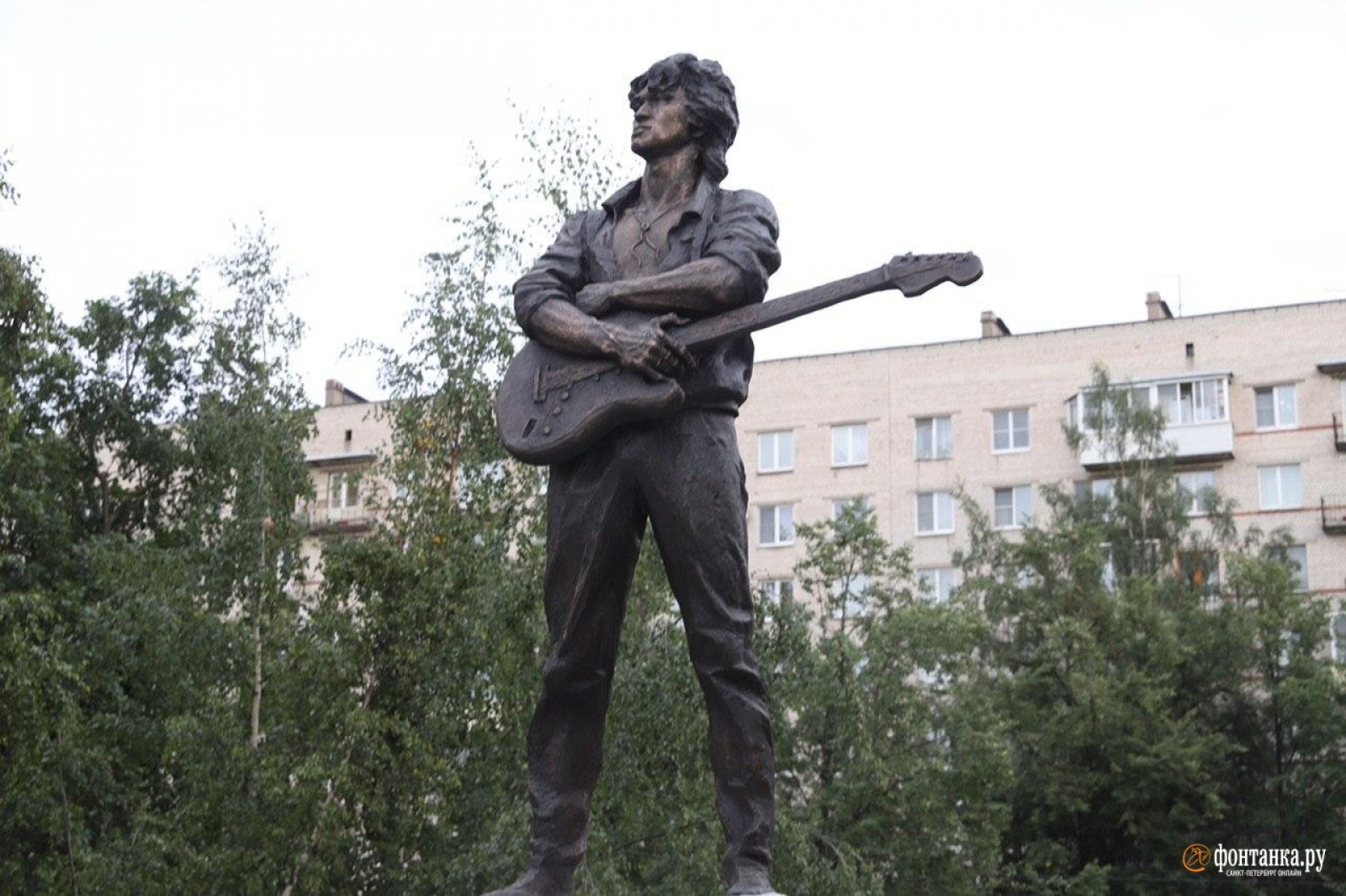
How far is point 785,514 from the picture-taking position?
47188 millimetres

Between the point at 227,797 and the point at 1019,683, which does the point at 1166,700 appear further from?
the point at 227,797

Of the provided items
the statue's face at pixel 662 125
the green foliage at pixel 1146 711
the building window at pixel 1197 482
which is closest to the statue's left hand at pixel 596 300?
the statue's face at pixel 662 125

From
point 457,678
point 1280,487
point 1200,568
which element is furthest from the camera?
point 1280,487

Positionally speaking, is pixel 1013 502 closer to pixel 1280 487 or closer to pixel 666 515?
pixel 1280 487

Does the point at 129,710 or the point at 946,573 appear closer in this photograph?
the point at 129,710

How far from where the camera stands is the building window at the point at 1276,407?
143 ft

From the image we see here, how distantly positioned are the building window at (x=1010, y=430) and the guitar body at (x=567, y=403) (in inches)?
1573

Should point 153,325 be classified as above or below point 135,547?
above

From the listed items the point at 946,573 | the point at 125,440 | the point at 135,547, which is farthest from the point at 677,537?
the point at 946,573

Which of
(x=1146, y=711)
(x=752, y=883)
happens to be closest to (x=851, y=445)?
(x=1146, y=711)

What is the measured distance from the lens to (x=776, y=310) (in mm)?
6180

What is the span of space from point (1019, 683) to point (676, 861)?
12.9 meters

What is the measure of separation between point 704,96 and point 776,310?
884mm

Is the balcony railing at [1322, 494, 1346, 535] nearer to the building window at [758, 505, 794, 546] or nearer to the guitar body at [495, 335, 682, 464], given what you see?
the building window at [758, 505, 794, 546]
